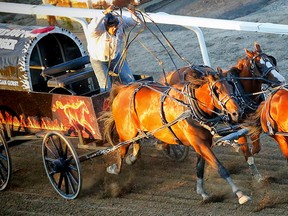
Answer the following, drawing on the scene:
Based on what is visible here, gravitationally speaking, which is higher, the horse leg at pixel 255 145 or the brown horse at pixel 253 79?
the brown horse at pixel 253 79

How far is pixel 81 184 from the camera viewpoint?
A: 8391 mm

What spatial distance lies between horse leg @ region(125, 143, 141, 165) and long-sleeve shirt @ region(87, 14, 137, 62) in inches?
41.7

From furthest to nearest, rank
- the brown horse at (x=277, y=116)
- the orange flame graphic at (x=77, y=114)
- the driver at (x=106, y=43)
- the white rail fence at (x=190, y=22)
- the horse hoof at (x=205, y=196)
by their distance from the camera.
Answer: the white rail fence at (x=190, y=22), the driver at (x=106, y=43), the orange flame graphic at (x=77, y=114), the horse hoof at (x=205, y=196), the brown horse at (x=277, y=116)

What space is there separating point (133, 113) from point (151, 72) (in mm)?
5458

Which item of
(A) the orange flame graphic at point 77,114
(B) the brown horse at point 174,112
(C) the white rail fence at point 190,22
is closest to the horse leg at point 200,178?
(B) the brown horse at point 174,112

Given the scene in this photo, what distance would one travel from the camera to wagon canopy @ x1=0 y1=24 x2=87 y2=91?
8.96 meters

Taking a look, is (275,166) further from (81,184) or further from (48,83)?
(48,83)

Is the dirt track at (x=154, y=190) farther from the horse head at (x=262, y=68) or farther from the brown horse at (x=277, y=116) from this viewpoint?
the horse head at (x=262, y=68)

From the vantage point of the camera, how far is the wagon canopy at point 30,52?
353 inches

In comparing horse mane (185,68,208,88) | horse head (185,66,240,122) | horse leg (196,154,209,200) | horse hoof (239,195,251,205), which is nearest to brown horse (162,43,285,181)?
horse mane (185,68,208,88)

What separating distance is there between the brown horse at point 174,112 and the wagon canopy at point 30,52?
3.79 ft

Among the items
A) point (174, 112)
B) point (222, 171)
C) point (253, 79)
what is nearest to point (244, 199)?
point (222, 171)

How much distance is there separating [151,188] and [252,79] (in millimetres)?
1711

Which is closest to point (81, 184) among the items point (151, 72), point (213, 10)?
A: point (151, 72)
